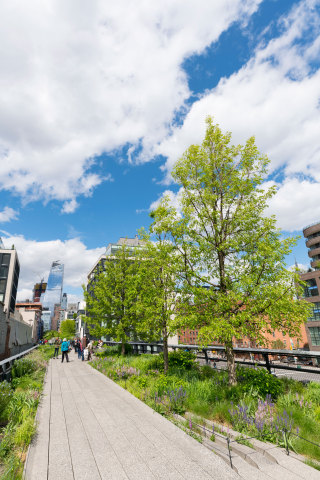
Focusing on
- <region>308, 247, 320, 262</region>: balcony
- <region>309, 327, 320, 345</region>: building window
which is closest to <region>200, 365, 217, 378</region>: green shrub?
<region>309, 327, 320, 345</region>: building window

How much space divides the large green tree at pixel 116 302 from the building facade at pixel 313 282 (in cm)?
5544

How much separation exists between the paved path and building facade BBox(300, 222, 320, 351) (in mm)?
65219

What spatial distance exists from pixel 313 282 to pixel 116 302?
218ft

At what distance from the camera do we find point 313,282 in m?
67.7

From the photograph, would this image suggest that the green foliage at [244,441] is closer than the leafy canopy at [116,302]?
Yes

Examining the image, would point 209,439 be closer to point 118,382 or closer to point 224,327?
point 224,327

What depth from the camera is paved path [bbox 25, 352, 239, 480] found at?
3.63 m

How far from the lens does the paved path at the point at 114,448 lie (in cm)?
363

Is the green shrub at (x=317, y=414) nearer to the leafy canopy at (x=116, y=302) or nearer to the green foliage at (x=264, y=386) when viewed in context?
the green foliage at (x=264, y=386)

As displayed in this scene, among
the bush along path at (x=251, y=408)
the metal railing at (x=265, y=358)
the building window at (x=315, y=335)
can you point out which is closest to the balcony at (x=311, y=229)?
the building window at (x=315, y=335)

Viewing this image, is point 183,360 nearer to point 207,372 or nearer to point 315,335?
point 207,372

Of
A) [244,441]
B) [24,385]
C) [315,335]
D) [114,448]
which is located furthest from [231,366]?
[315,335]

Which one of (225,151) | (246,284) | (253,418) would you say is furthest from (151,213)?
(253,418)

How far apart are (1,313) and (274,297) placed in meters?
16.0
